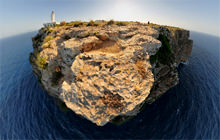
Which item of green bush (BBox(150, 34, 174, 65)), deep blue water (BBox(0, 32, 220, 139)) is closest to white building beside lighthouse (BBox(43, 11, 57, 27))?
deep blue water (BBox(0, 32, 220, 139))

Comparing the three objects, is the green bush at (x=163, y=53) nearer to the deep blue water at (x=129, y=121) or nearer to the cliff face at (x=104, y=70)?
the cliff face at (x=104, y=70)

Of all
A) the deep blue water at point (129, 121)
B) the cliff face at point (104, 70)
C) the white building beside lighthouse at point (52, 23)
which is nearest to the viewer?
the cliff face at point (104, 70)

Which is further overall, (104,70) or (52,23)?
(52,23)

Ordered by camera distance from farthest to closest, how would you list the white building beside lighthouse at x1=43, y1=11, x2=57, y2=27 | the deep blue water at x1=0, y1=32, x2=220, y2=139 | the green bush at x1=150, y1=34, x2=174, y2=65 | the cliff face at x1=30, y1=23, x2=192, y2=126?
the white building beside lighthouse at x1=43, y1=11, x2=57, y2=27 → the green bush at x1=150, y1=34, x2=174, y2=65 → the deep blue water at x1=0, y1=32, x2=220, y2=139 → the cliff face at x1=30, y1=23, x2=192, y2=126

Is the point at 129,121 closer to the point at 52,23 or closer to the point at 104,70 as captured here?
the point at 104,70

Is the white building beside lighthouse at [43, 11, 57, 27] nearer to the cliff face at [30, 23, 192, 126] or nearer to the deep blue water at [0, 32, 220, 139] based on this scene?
the cliff face at [30, 23, 192, 126]

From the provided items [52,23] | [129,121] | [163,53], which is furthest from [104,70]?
[52,23]

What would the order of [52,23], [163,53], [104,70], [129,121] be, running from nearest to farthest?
[104,70]
[129,121]
[163,53]
[52,23]

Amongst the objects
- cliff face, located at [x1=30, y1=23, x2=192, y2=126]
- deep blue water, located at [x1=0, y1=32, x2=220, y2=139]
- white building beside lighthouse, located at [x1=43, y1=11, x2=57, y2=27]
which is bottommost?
deep blue water, located at [x1=0, y1=32, x2=220, y2=139]

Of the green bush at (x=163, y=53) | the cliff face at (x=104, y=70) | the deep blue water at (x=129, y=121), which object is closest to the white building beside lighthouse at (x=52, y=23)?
the cliff face at (x=104, y=70)

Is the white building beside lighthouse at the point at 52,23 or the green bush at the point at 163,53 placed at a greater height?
the white building beside lighthouse at the point at 52,23

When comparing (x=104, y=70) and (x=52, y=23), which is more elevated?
(x=52, y=23)
